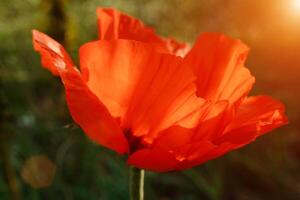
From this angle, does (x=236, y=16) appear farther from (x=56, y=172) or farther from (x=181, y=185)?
(x=56, y=172)

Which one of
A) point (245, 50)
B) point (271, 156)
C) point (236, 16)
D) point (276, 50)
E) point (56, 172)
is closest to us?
point (245, 50)

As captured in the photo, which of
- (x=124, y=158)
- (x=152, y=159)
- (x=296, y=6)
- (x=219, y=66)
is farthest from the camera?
(x=296, y=6)

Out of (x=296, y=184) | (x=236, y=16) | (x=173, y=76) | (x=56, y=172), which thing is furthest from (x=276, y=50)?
(x=173, y=76)

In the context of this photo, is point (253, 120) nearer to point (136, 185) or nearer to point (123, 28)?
point (136, 185)

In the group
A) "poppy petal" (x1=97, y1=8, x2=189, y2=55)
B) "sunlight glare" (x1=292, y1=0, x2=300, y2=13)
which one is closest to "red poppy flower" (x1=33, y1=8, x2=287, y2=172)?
"poppy petal" (x1=97, y1=8, x2=189, y2=55)

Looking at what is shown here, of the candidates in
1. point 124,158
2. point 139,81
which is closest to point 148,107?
point 139,81

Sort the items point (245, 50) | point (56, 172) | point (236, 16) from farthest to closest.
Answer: point (236, 16) → point (56, 172) → point (245, 50)

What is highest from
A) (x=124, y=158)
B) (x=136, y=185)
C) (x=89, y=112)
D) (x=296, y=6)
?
(x=89, y=112)
